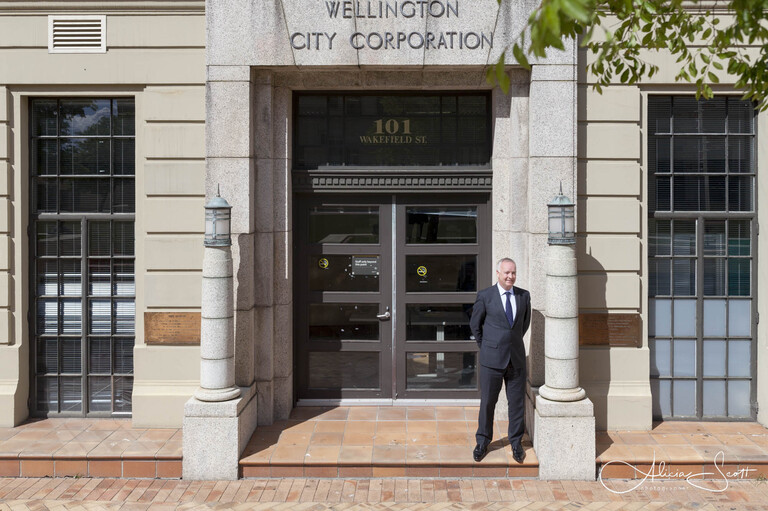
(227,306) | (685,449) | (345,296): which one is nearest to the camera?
(227,306)

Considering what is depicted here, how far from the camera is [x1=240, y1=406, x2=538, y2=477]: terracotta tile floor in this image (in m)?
6.70

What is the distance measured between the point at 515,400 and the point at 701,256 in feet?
9.71

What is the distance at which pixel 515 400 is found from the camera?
6.85 metres

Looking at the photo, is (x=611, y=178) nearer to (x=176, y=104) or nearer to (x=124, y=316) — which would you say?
(x=176, y=104)

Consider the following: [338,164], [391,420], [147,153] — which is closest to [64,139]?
[147,153]

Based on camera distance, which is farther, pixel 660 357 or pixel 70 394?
pixel 70 394

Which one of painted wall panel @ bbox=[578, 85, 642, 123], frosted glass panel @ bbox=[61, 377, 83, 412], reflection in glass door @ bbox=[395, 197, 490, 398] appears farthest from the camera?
reflection in glass door @ bbox=[395, 197, 490, 398]

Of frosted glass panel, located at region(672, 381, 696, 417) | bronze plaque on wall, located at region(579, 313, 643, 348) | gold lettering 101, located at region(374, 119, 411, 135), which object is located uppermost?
gold lettering 101, located at region(374, 119, 411, 135)

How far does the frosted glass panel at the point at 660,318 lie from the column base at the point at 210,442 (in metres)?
4.74

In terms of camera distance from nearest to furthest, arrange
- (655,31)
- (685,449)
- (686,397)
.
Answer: (655,31), (685,449), (686,397)

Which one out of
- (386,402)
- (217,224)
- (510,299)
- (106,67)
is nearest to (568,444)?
(510,299)

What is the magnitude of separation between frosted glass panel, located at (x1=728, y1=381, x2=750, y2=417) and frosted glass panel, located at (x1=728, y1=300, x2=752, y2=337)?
1.88 ft

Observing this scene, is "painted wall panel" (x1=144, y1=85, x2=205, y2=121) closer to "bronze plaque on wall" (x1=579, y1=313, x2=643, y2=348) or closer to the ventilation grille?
the ventilation grille

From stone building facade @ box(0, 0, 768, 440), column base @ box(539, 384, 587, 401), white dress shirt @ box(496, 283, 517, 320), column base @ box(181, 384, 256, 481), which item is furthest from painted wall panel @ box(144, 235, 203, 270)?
column base @ box(539, 384, 587, 401)
